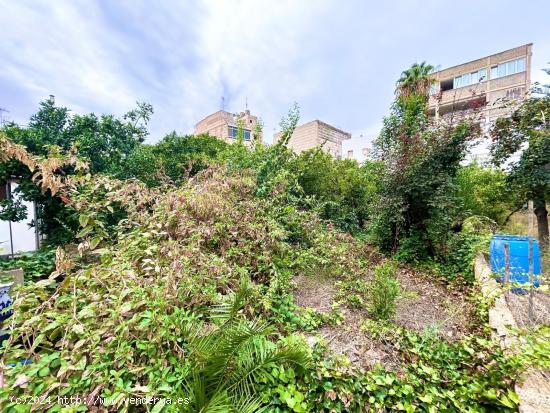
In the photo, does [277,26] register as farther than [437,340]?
Yes

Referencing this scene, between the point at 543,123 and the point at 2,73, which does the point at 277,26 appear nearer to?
the point at 2,73

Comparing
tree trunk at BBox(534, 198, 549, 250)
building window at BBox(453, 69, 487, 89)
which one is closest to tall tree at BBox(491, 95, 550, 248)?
tree trunk at BBox(534, 198, 549, 250)

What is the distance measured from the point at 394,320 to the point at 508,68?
85.5ft

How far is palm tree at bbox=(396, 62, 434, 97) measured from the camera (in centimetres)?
873

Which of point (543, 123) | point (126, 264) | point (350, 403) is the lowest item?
point (350, 403)

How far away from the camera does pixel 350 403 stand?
1539 mm

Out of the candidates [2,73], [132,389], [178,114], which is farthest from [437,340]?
[178,114]

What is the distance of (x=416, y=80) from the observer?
8.87 metres

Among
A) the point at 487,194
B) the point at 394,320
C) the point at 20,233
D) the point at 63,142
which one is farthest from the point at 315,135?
the point at 394,320

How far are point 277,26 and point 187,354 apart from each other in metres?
5.78

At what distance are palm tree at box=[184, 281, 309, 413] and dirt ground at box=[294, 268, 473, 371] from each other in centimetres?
71

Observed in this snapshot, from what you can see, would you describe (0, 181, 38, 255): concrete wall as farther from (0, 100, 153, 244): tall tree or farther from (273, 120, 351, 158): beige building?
(273, 120, 351, 158): beige building

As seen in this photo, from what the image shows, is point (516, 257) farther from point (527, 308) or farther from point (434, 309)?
point (434, 309)

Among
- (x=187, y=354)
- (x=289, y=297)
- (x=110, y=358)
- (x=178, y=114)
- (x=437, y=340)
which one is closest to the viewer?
(x=110, y=358)
